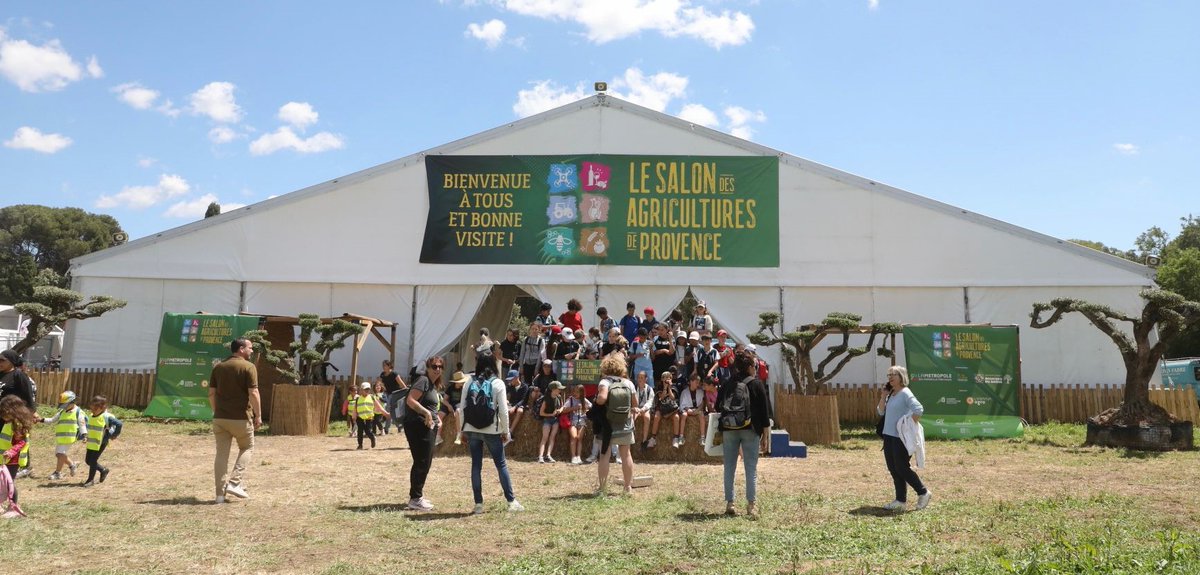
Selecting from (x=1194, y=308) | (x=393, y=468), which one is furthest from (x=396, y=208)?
(x=1194, y=308)

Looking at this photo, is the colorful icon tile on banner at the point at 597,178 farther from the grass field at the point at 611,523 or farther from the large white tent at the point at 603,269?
the grass field at the point at 611,523

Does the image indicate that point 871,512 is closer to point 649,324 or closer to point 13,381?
point 649,324

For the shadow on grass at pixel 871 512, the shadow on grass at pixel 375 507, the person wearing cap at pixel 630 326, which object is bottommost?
the shadow on grass at pixel 375 507

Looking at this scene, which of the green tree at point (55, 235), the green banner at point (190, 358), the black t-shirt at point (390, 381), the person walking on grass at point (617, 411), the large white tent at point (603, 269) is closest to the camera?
the person walking on grass at point (617, 411)

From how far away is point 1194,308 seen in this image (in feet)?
43.5

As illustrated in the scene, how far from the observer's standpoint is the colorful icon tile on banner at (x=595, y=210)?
19.6 m

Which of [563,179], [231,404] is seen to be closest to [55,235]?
[563,179]

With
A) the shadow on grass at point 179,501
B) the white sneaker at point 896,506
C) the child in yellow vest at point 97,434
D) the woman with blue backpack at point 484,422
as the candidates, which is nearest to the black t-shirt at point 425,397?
the woman with blue backpack at point 484,422

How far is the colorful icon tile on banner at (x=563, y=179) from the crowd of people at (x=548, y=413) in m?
7.41

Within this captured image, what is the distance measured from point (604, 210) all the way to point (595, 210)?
0.72 feet

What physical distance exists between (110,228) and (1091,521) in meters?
66.4

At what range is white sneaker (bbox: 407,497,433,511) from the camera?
773 cm

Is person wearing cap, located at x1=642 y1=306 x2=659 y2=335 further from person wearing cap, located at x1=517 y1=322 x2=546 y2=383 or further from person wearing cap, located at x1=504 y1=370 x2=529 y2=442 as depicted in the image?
person wearing cap, located at x1=504 y1=370 x2=529 y2=442

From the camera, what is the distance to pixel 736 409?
7.45 metres
